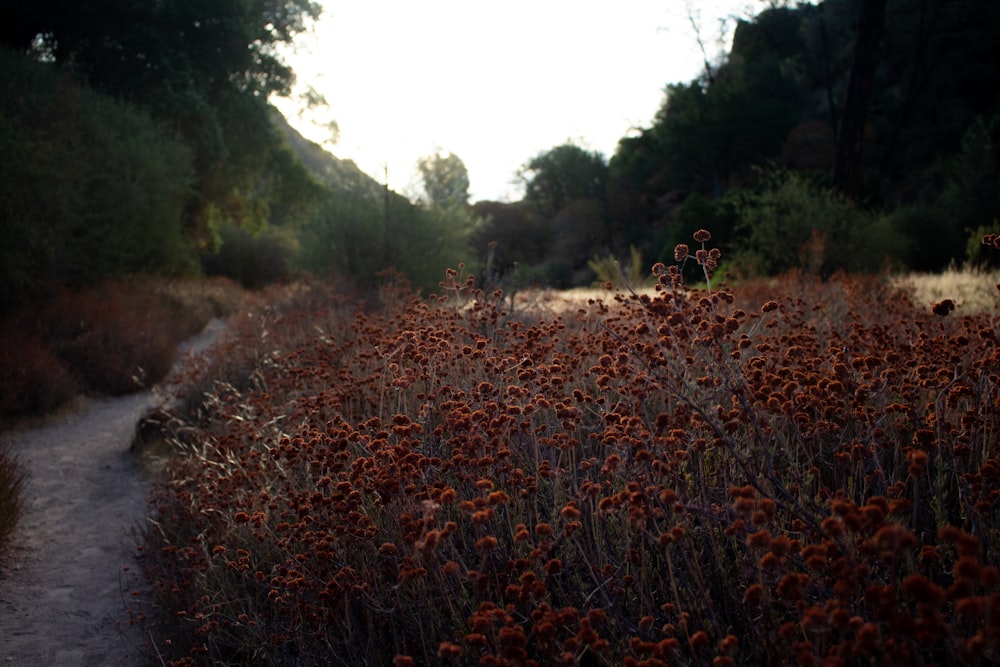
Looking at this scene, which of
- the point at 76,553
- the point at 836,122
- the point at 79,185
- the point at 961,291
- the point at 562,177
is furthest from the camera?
the point at 562,177

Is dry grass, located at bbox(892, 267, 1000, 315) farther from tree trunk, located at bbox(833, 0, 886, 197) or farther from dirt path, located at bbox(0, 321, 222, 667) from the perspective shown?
dirt path, located at bbox(0, 321, 222, 667)

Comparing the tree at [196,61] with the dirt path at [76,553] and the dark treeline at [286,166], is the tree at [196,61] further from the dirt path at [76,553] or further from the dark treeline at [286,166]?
the dirt path at [76,553]

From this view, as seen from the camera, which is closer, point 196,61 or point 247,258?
point 196,61

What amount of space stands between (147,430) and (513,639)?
23.1ft

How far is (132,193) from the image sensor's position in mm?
14320

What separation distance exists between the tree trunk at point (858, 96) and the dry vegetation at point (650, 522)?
13.1 metres

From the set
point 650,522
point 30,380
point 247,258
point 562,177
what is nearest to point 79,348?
point 30,380

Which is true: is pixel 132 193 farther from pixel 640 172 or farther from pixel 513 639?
pixel 640 172

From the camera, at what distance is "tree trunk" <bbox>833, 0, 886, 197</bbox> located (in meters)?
14.2

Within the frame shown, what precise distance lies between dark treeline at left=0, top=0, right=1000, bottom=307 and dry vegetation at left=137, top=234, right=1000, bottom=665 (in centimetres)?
295

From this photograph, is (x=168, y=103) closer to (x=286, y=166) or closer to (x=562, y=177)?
(x=286, y=166)

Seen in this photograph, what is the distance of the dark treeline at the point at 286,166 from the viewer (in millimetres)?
11562

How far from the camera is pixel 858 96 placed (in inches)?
583

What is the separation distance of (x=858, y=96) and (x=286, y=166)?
1727 cm
